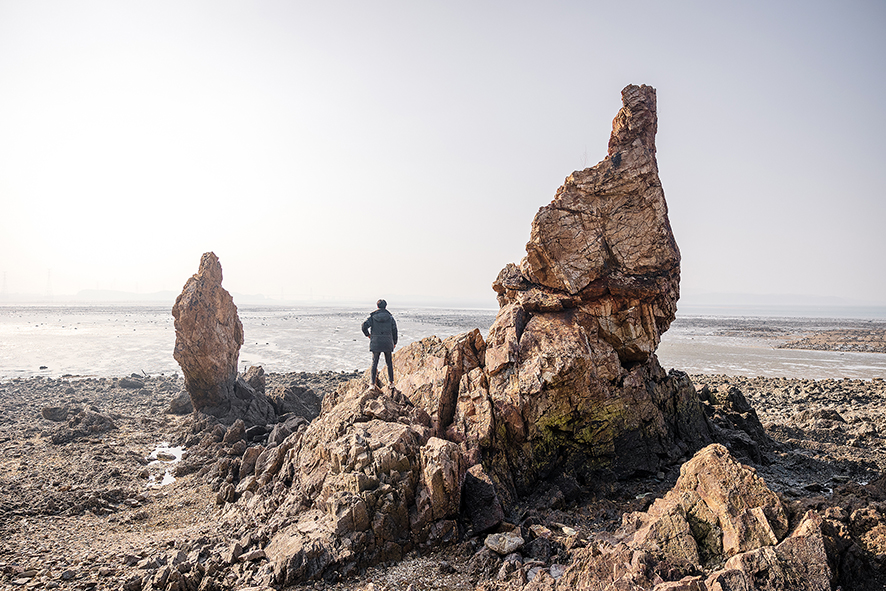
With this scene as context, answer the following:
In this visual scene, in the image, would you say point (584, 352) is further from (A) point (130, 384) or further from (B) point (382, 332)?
(A) point (130, 384)

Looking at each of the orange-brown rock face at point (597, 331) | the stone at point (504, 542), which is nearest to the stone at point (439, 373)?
the orange-brown rock face at point (597, 331)

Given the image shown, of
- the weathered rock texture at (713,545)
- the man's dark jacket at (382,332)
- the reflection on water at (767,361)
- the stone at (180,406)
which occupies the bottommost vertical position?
the reflection on water at (767,361)

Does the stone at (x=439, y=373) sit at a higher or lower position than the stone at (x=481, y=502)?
higher

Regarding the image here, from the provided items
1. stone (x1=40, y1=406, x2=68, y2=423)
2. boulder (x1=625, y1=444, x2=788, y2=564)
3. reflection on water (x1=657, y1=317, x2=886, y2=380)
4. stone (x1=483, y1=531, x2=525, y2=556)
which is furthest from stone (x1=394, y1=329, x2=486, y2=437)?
reflection on water (x1=657, y1=317, x2=886, y2=380)

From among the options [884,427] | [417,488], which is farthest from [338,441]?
[884,427]

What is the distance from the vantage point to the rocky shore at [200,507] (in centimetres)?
729

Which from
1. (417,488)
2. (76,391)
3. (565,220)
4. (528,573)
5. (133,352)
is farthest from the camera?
(133,352)

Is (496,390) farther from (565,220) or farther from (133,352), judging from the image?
(133,352)

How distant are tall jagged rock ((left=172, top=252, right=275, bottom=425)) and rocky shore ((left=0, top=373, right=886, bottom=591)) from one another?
1618 mm

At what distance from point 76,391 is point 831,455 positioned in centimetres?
3301

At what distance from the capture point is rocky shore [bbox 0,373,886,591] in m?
7.29

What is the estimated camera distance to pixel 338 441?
31.6ft

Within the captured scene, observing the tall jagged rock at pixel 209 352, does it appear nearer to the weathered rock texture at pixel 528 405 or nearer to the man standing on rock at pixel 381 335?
the weathered rock texture at pixel 528 405

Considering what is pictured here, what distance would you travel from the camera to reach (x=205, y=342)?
18703 mm
